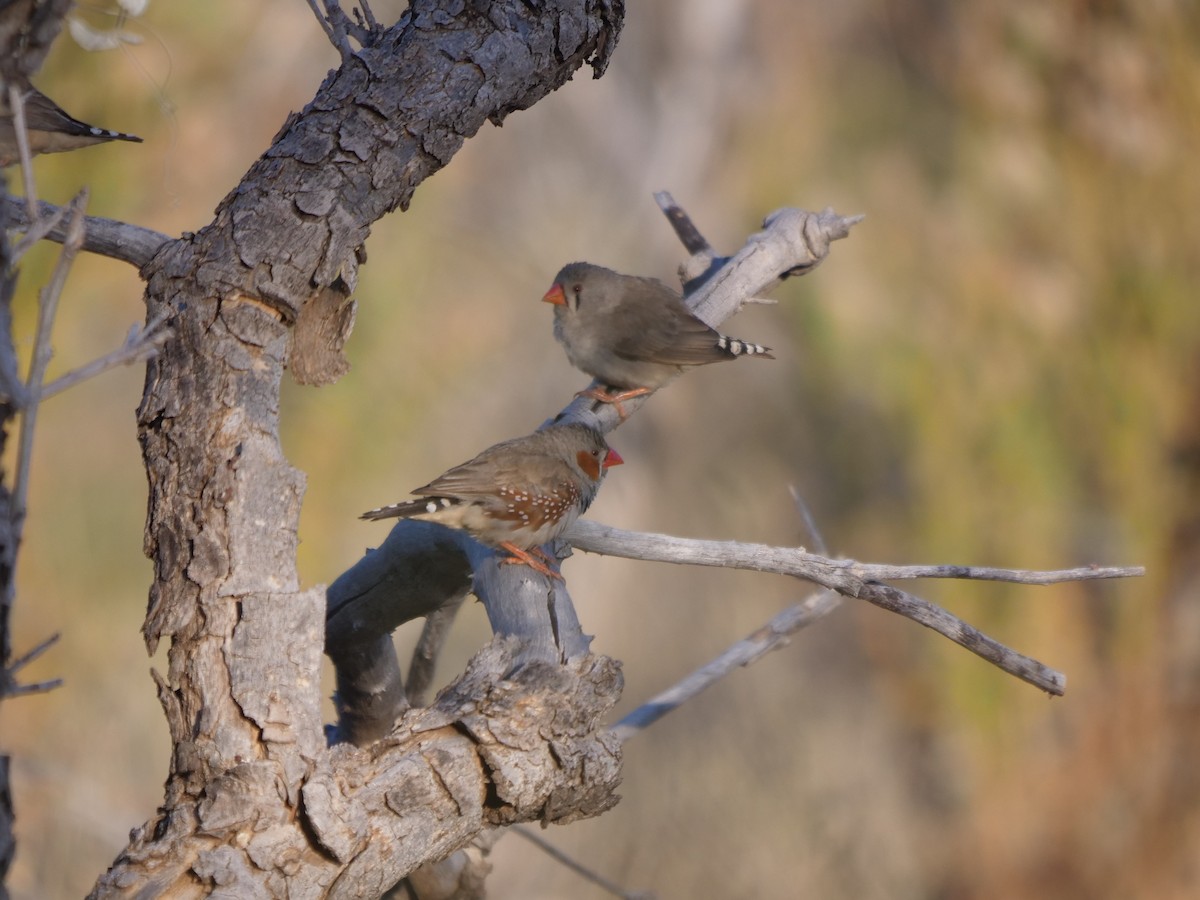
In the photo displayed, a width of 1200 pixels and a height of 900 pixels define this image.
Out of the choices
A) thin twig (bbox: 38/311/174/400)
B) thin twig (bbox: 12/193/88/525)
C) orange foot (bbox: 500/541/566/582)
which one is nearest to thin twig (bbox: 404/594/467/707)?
orange foot (bbox: 500/541/566/582)

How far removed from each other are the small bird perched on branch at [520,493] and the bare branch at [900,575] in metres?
0.47

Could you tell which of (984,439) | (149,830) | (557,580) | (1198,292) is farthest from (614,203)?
(149,830)

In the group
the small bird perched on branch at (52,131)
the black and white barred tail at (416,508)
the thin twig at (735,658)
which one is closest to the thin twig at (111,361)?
the small bird perched on branch at (52,131)

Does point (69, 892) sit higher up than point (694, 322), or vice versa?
point (69, 892)

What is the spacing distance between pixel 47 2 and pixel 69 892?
537 cm

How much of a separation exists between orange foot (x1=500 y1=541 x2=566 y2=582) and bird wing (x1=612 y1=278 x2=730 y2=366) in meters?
1.19

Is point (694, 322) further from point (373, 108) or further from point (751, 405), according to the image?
point (751, 405)

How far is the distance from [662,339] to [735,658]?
1.21 metres

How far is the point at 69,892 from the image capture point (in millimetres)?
5812

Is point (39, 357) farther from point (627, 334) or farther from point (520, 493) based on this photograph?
point (627, 334)

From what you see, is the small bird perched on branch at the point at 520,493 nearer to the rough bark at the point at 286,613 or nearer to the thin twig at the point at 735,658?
the thin twig at the point at 735,658

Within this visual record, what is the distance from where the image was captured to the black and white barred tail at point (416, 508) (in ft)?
10.0

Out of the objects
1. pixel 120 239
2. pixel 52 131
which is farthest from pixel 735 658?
pixel 52 131

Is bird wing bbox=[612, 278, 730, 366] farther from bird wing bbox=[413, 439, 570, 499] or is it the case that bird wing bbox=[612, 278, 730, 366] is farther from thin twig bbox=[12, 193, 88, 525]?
thin twig bbox=[12, 193, 88, 525]
